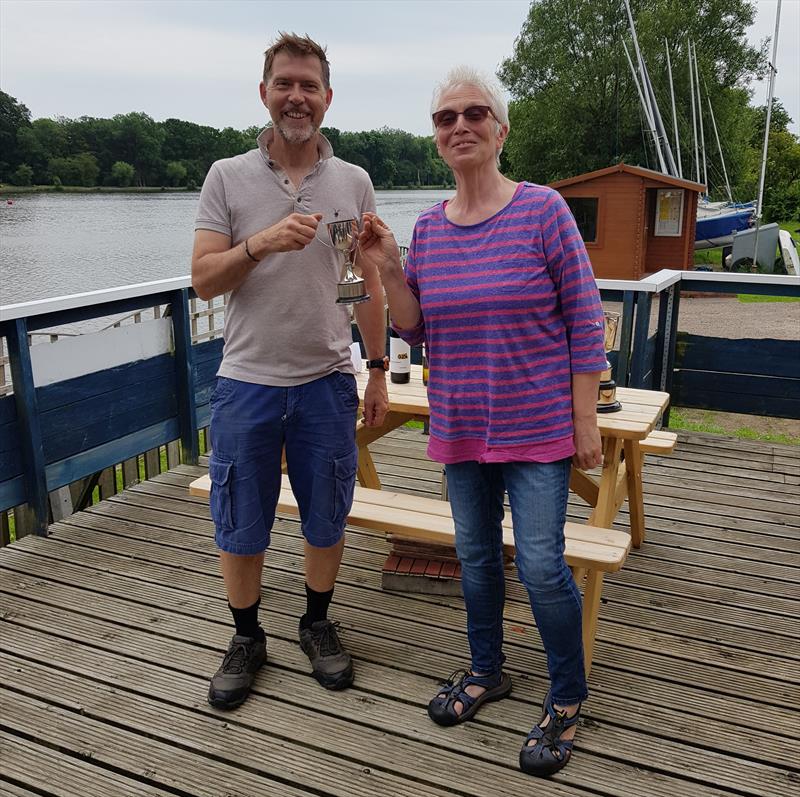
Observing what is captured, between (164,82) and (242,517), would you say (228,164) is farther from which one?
(164,82)

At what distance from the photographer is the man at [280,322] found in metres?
1.97

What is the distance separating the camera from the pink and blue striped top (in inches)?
67.3

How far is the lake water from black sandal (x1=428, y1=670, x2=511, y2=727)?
14150mm

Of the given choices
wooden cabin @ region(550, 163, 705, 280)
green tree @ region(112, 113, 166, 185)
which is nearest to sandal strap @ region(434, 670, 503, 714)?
wooden cabin @ region(550, 163, 705, 280)

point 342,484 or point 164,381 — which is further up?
point 342,484

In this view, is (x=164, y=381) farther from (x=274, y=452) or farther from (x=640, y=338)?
(x=640, y=338)

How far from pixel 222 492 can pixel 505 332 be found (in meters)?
0.90

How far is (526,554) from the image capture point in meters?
1.85

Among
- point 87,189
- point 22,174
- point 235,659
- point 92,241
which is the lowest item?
point 92,241

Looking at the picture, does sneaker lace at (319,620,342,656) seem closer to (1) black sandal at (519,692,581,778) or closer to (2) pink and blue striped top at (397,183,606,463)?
(1) black sandal at (519,692,581,778)

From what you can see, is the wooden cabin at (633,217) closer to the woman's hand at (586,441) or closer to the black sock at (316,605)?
the black sock at (316,605)

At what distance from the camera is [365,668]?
96.7 inches

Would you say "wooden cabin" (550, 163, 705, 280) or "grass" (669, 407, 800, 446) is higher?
"wooden cabin" (550, 163, 705, 280)

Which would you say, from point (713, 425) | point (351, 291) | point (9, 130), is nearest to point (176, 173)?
point (9, 130)
